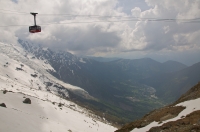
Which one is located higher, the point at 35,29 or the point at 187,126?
the point at 35,29

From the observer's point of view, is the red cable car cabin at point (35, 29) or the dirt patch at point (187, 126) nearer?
the dirt patch at point (187, 126)

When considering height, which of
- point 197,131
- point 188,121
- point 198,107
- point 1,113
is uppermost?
point 1,113

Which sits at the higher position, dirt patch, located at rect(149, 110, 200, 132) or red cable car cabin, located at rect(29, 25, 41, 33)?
red cable car cabin, located at rect(29, 25, 41, 33)

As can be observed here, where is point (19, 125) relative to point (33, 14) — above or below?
below

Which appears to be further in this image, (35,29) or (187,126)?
(35,29)

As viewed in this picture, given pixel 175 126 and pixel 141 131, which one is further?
pixel 141 131

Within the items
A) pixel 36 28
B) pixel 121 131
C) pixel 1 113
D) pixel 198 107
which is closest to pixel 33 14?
pixel 36 28

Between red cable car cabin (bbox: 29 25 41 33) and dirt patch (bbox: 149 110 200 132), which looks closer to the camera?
dirt patch (bbox: 149 110 200 132)

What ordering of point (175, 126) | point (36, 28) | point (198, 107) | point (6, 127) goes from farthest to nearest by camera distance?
point (36, 28)
point (6, 127)
point (198, 107)
point (175, 126)

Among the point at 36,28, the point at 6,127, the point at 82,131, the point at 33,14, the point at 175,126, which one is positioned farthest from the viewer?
the point at 82,131

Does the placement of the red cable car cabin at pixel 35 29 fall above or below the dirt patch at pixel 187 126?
above

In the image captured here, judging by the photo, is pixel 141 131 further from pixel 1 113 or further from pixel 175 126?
pixel 1 113
